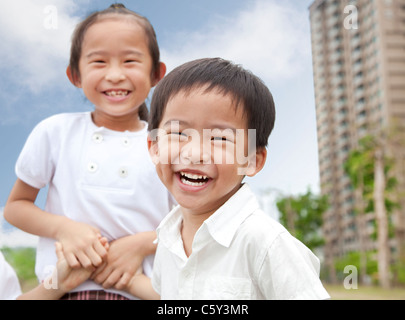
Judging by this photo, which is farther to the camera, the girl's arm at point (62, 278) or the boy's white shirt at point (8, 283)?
the boy's white shirt at point (8, 283)

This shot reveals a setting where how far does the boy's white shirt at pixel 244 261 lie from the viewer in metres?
0.80

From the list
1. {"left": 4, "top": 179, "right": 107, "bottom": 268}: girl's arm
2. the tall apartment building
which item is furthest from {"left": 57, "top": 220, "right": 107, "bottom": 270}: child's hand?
the tall apartment building

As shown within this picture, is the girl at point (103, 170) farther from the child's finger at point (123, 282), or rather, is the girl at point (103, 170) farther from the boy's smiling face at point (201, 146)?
the boy's smiling face at point (201, 146)

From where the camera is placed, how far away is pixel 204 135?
845 millimetres

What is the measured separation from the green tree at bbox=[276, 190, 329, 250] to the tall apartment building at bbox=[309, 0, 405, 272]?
0.54 m

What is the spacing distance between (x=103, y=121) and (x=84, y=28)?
0.75 ft

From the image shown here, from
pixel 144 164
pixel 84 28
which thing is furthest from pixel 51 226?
pixel 84 28

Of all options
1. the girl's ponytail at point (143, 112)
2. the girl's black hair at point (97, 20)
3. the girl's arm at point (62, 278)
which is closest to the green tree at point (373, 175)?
the girl's ponytail at point (143, 112)

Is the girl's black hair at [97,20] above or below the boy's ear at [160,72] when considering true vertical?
above

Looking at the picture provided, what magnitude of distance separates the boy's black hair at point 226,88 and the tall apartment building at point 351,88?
10440 mm

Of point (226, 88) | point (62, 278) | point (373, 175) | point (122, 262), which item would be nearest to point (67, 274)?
point (62, 278)

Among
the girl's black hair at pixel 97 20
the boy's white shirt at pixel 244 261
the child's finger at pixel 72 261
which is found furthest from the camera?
the girl's black hair at pixel 97 20

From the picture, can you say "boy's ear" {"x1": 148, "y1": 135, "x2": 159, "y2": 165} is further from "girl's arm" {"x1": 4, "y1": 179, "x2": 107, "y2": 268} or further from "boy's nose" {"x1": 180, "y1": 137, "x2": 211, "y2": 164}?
"girl's arm" {"x1": 4, "y1": 179, "x2": 107, "y2": 268}

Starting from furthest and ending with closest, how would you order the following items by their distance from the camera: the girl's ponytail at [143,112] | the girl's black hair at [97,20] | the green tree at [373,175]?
the green tree at [373,175] → the girl's ponytail at [143,112] → the girl's black hair at [97,20]
